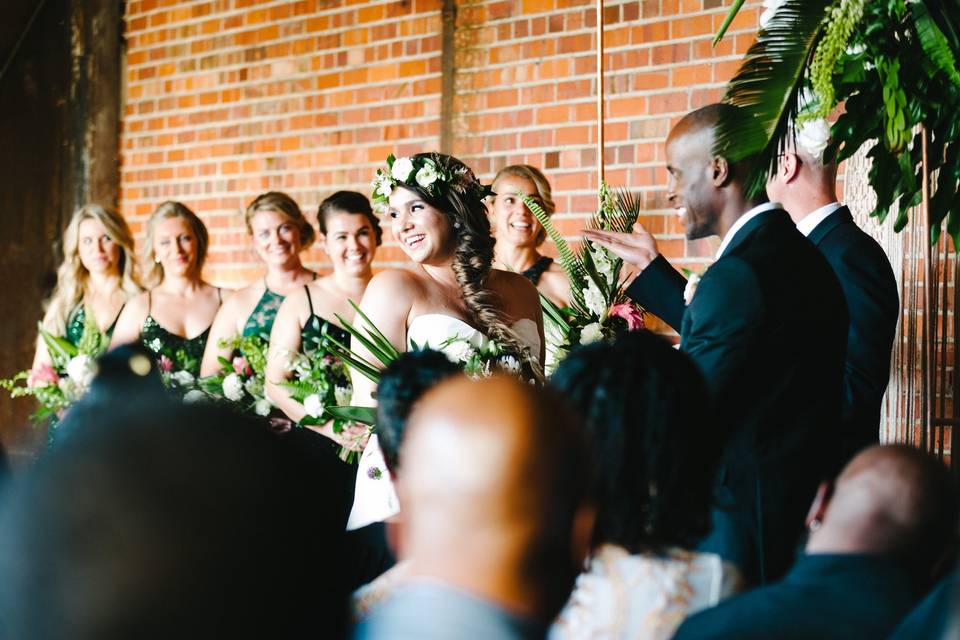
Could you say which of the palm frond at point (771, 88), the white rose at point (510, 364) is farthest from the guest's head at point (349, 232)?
the palm frond at point (771, 88)

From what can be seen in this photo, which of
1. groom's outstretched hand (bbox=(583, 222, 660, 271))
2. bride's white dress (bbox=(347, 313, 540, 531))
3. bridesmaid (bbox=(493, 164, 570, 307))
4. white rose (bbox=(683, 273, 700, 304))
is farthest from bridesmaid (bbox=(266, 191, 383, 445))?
white rose (bbox=(683, 273, 700, 304))

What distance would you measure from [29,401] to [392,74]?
3.49 metres

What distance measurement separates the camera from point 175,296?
5230mm

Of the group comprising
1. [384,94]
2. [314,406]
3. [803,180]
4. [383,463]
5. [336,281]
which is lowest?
[383,463]

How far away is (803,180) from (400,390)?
179 centimetres

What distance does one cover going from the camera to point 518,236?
15.6ft

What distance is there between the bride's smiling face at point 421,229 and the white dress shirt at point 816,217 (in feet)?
3.34

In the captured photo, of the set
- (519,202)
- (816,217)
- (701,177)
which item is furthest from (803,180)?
(519,202)

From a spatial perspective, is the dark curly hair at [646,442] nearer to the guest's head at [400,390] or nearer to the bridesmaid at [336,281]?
the guest's head at [400,390]

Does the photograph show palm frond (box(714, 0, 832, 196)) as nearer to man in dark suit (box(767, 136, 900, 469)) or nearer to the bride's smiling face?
man in dark suit (box(767, 136, 900, 469))

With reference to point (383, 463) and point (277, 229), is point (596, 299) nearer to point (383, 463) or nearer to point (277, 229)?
point (383, 463)

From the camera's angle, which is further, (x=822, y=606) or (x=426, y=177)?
(x=426, y=177)

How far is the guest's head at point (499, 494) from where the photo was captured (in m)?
0.92

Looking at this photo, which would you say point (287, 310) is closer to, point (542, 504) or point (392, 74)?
point (392, 74)
